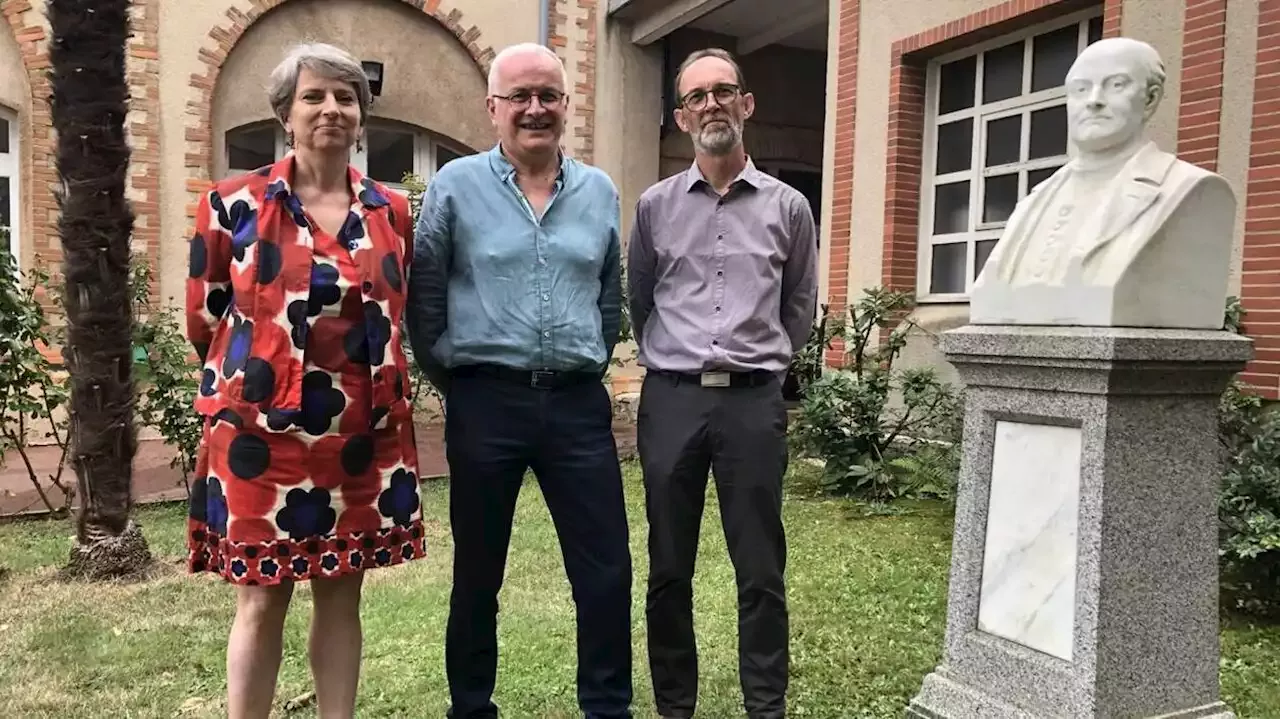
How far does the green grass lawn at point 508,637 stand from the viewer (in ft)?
11.3

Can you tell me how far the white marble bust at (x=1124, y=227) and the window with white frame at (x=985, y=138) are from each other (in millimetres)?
3914

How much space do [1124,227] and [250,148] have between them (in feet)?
31.5

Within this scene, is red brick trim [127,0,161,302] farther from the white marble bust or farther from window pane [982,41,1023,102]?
the white marble bust

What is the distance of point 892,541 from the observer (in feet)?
19.2

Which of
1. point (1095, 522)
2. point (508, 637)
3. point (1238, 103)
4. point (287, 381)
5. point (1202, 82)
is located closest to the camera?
point (287, 381)

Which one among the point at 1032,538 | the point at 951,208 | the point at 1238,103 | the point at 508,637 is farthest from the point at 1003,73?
the point at 508,637

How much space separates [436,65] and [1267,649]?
9255 millimetres

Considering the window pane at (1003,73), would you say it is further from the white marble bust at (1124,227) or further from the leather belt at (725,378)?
the leather belt at (725,378)

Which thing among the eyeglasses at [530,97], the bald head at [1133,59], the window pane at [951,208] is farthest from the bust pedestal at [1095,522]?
the window pane at [951,208]

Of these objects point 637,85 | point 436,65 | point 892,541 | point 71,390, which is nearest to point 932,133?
point 892,541

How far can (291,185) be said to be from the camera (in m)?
2.43

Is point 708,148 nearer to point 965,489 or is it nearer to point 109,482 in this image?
point 965,489

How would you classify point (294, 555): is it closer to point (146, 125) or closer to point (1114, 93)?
point (1114, 93)

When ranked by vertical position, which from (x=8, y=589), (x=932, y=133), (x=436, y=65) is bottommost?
(x=8, y=589)
